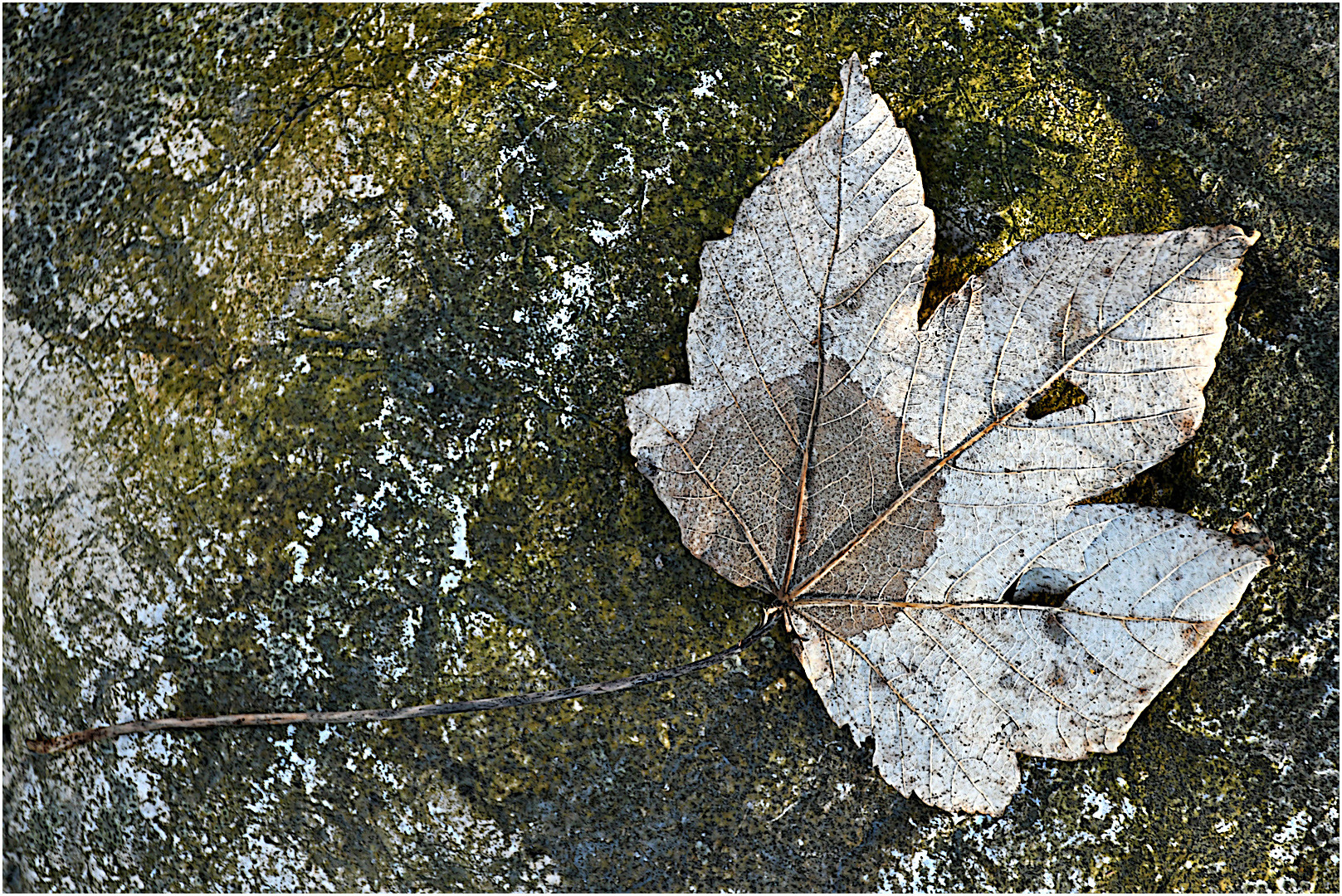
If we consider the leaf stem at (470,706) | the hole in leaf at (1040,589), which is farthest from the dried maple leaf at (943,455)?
the leaf stem at (470,706)

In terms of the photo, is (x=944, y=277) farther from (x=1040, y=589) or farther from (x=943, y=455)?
(x=1040, y=589)

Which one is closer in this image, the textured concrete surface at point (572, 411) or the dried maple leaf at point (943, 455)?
the dried maple leaf at point (943, 455)

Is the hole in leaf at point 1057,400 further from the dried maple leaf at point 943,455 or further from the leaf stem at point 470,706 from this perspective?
the leaf stem at point 470,706

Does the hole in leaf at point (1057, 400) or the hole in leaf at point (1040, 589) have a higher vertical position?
the hole in leaf at point (1057, 400)

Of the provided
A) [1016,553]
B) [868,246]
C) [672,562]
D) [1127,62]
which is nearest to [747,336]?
[868,246]

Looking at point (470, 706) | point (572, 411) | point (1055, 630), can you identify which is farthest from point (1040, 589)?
point (470, 706)

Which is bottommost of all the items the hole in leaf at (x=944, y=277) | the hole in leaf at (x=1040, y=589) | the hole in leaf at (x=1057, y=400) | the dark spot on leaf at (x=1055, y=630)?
the dark spot on leaf at (x=1055, y=630)

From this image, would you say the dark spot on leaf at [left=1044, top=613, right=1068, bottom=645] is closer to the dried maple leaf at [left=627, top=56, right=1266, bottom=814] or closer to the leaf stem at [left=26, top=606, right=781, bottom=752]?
the dried maple leaf at [left=627, top=56, right=1266, bottom=814]

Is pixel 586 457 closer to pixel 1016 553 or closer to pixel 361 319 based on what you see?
pixel 361 319
